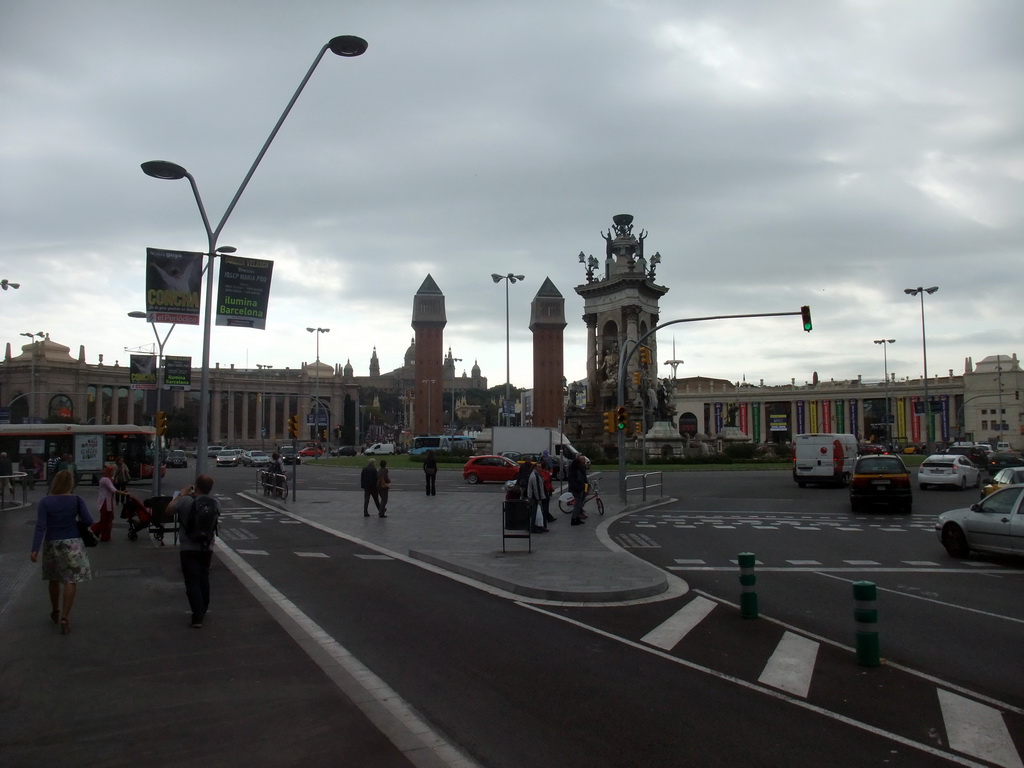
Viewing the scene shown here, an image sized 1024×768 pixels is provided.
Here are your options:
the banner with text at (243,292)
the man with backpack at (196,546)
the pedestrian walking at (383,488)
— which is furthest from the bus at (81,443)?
the man with backpack at (196,546)

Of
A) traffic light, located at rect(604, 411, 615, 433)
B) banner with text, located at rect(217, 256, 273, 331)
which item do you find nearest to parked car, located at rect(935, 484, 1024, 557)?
banner with text, located at rect(217, 256, 273, 331)

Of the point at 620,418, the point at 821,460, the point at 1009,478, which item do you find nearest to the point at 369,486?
the point at 620,418

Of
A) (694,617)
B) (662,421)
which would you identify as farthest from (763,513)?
(662,421)

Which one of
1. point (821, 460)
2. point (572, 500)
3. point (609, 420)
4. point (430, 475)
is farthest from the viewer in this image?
point (821, 460)

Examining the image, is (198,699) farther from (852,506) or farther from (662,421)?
(662,421)

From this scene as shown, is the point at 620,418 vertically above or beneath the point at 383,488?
above

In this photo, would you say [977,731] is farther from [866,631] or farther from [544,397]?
[544,397]

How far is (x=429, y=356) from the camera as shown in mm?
109438

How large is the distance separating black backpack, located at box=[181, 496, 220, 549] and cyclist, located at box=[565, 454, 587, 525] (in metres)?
11.7

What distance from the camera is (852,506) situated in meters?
23.9

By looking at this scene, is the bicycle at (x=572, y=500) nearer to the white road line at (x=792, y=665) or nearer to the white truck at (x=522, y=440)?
the white road line at (x=792, y=665)

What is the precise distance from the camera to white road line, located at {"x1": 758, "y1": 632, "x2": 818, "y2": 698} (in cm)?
668

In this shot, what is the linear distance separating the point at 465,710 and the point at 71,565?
16.4 feet

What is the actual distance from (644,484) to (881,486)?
7329mm
